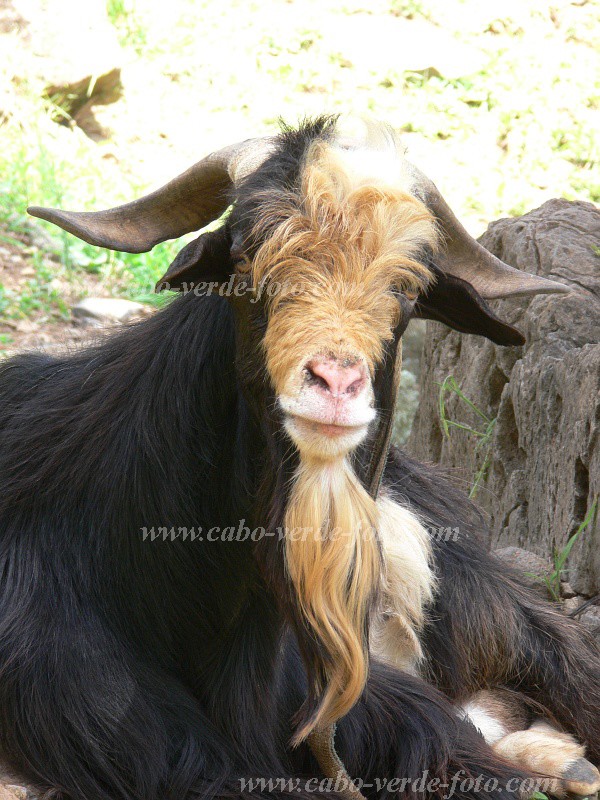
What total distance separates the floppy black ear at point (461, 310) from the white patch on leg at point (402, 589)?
0.79m

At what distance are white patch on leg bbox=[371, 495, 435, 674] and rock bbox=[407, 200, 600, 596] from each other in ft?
2.22

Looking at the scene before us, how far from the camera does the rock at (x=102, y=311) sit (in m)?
7.02

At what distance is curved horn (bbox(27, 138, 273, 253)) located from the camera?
312 cm

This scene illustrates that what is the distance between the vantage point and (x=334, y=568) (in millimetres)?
2746

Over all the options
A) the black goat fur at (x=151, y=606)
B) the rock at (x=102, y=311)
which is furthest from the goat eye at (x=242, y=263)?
the rock at (x=102, y=311)

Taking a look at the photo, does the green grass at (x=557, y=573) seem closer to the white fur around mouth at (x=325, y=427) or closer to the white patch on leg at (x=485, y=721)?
the white patch on leg at (x=485, y=721)

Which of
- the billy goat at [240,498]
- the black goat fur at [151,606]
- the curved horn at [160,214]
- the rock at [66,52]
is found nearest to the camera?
the billy goat at [240,498]

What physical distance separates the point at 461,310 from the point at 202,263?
31.8 inches

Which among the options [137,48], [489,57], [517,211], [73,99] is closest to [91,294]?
[73,99]

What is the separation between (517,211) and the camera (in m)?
9.30

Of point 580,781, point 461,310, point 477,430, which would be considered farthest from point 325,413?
point 477,430

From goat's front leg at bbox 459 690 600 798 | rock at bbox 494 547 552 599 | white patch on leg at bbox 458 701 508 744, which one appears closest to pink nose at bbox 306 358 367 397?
goat's front leg at bbox 459 690 600 798

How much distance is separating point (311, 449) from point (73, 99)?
800 cm

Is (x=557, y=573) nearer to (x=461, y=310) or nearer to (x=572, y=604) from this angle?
(x=572, y=604)
